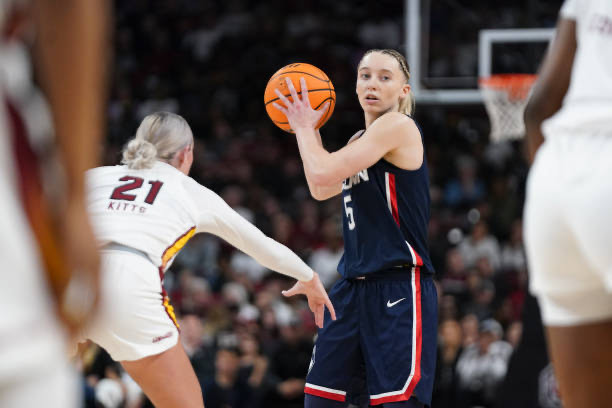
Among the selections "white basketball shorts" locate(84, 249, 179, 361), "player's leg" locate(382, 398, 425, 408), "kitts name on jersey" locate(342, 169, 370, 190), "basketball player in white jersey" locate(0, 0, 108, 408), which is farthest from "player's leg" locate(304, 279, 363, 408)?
"basketball player in white jersey" locate(0, 0, 108, 408)

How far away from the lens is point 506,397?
5.53 meters

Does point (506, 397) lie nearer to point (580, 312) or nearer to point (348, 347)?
point (348, 347)

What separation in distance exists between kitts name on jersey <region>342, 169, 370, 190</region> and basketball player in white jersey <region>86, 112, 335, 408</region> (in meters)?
0.47

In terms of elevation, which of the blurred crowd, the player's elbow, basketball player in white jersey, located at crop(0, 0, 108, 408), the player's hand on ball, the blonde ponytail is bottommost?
the blurred crowd

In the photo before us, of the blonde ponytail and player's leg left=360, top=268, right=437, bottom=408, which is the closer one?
player's leg left=360, top=268, right=437, bottom=408

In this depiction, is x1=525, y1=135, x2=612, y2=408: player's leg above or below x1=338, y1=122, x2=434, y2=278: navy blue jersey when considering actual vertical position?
above

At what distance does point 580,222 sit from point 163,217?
295 cm

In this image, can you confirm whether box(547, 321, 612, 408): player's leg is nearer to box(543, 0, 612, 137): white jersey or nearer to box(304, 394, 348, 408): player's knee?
box(543, 0, 612, 137): white jersey

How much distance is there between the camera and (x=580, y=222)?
2.02 meters

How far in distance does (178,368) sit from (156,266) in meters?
0.54

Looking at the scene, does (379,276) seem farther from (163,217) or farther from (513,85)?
(513,85)

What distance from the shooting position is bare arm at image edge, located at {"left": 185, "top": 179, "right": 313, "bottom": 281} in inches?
183

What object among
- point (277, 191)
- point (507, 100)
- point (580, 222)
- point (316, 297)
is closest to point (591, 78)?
point (580, 222)

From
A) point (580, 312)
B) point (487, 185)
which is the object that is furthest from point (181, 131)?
point (487, 185)
